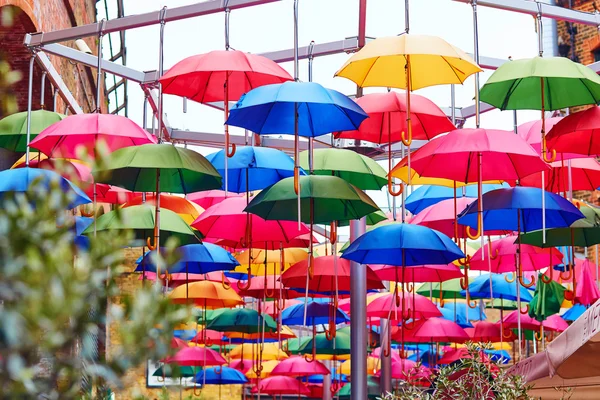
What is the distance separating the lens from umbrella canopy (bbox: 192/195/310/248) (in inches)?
342

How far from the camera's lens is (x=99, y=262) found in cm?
165

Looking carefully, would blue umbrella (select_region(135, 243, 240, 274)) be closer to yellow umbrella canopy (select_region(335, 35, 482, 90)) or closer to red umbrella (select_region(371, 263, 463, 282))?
red umbrella (select_region(371, 263, 463, 282))

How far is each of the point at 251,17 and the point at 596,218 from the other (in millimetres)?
3977

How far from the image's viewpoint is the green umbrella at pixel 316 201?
7.12 meters

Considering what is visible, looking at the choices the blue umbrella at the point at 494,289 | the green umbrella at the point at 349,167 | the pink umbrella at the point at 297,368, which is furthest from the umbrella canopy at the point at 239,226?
the pink umbrella at the point at 297,368

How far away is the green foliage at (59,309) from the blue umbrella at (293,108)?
4.63 m

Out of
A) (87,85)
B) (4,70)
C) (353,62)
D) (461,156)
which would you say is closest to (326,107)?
(353,62)

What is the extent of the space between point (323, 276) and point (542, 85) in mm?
3881

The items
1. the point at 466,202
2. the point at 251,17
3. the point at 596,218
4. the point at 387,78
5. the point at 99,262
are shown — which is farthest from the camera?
the point at 251,17

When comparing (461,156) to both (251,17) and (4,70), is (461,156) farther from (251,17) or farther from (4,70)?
(4,70)

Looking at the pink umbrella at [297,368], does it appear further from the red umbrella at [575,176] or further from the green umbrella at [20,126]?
the green umbrella at [20,126]

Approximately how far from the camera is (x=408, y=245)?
24.8 ft

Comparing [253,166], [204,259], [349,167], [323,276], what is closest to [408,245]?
[349,167]

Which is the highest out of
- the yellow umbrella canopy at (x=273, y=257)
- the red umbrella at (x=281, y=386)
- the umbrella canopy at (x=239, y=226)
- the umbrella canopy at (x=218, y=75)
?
the umbrella canopy at (x=218, y=75)
